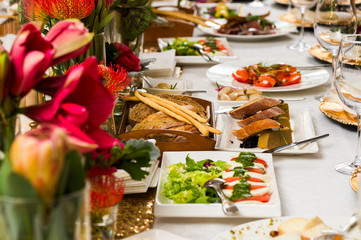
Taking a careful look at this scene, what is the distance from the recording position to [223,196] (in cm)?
91

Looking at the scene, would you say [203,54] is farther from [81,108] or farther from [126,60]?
[81,108]

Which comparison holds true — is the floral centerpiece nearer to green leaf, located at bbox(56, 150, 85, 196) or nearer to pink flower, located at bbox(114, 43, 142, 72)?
green leaf, located at bbox(56, 150, 85, 196)

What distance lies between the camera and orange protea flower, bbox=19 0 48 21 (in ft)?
3.28

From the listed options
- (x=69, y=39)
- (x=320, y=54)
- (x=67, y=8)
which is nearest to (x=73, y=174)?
(x=69, y=39)

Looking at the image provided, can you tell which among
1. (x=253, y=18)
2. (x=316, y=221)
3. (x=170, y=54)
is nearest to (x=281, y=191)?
(x=316, y=221)

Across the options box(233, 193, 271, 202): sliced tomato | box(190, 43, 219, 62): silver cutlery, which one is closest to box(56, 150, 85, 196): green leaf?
box(233, 193, 271, 202): sliced tomato

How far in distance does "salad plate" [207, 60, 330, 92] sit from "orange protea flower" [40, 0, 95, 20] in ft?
2.79

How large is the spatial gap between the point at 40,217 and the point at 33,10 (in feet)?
2.19

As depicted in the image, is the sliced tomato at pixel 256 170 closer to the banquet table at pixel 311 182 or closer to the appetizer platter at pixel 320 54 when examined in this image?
the banquet table at pixel 311 182

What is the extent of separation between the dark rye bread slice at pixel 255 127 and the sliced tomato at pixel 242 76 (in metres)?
0.55

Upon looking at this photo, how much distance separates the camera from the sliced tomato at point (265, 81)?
5.67ft

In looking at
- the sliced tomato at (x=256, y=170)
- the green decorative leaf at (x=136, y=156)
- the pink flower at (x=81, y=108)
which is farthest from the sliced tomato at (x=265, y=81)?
the pink flower at (x=81, y=108)

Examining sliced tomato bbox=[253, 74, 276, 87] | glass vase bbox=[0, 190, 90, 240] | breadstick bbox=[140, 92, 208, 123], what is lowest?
sliced tomato bbox=[253, 74, 276, 87]

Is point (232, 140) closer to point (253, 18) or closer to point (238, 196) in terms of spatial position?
point (238, 196)
